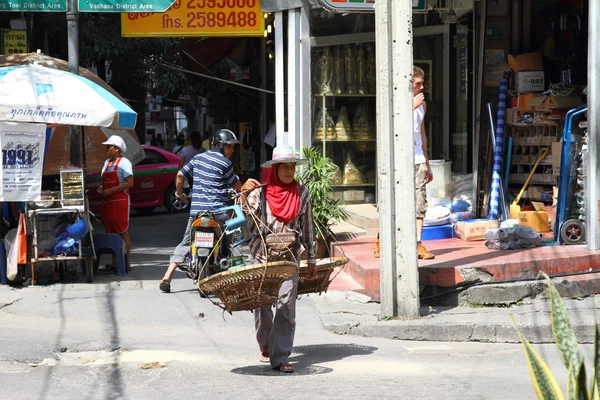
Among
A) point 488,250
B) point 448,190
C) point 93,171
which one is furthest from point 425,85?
point 93,171

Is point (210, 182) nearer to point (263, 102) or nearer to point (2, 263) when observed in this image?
point (2, 263)

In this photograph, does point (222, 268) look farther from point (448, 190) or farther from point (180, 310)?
point (448, 190)

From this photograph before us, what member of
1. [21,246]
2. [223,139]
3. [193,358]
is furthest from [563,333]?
[21,246]

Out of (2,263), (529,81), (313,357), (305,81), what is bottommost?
(313,357)

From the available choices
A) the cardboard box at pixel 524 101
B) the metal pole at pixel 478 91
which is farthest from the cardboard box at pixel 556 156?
the metal pole at pixel 478 91

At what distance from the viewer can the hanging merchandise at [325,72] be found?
527 inches

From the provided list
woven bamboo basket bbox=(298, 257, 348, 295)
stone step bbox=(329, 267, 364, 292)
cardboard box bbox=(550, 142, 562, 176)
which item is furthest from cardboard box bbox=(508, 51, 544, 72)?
woven bamboo basket bbox=(298, 257, 348, 295)

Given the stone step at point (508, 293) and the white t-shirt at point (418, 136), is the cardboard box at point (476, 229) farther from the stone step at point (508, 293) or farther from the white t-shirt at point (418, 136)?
the stone step at point (508, 293)

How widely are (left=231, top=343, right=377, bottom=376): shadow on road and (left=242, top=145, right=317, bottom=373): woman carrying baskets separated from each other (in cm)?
13

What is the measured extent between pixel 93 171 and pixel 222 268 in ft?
27.1

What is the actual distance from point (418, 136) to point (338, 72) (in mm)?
4012

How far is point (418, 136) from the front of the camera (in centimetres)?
983

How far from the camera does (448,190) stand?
1305 cm

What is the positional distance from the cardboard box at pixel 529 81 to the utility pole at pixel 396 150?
14.7 feet
